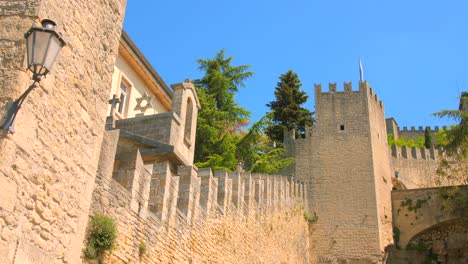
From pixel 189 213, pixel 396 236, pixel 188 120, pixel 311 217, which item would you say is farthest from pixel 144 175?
pixel 396 236

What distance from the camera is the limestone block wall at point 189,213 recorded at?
7.01 m

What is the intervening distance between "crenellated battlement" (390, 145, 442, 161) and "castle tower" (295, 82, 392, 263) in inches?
191

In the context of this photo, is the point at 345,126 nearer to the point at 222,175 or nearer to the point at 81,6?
the point at 222,175

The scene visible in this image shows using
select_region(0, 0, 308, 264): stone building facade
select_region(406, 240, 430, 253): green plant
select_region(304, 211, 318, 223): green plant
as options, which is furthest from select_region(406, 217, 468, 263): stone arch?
select_region(0, 0, 308, 264): stone building facade

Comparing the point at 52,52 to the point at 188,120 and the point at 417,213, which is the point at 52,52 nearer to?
the point at 188,120

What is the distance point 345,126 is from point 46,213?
19967 millimetres

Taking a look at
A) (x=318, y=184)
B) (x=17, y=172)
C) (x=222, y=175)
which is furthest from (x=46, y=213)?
(x=318, y=184)

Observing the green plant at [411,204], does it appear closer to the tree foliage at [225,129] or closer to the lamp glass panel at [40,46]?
the tree foliage at [225,129]

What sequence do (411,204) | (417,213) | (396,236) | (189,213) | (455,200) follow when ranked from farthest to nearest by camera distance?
(411,204)
(417,213)
(396,236)
(455,200)
(189,213)

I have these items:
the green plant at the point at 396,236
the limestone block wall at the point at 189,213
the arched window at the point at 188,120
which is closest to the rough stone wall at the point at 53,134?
the limestone block wall at the point at 189,213

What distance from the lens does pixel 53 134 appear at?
4836 mm

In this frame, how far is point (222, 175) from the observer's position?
11.9m

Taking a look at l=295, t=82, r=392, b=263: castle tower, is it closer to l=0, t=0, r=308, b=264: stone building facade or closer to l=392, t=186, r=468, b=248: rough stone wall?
l=392, t=186, r=468, b=248: rough stone wall

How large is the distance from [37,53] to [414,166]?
27543mm
